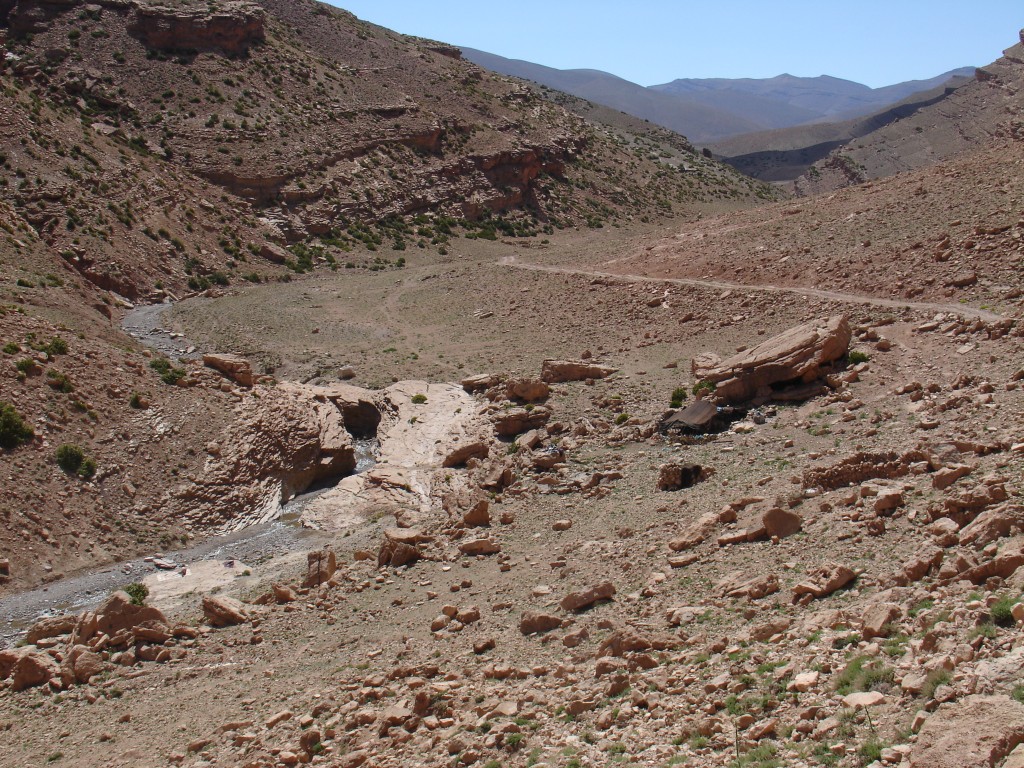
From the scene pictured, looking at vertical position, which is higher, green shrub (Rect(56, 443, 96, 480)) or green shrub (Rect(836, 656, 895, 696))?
green shrub (Rect(836, 656, 895, 696))

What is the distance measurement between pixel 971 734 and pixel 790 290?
2521 cm

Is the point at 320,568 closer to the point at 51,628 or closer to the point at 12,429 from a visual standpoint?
the point at 51,628

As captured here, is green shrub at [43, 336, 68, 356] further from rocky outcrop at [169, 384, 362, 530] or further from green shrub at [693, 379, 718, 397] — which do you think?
green shrub at [693, 379, 718, 397]

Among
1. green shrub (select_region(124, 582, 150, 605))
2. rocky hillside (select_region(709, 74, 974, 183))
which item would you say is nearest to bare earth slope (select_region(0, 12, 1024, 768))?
green shrub (select_region(124, 582, 150, 605))

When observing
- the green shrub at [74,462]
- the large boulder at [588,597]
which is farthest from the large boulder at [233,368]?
the large boulder at [588,597]

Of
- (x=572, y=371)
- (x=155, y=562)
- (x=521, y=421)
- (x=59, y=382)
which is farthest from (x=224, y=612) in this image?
(x=572, y=371)

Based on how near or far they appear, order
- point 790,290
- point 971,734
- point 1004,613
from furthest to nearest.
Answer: point 790,290
point 1004,613
point 971,734

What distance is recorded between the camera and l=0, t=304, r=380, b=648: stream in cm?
1942

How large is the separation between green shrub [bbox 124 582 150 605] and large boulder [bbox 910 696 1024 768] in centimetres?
1453

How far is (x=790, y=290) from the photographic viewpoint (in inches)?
1222

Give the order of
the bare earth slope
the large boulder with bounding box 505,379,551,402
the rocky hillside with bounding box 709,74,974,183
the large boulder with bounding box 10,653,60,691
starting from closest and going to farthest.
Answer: the bare earth slope
the large boulder with bounding box 10,653,60,691
the large boulder with bounding box 505,379,551,402
the rocky hillside with bounding box 709,74,974,183

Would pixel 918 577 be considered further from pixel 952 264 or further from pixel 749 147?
pixel 749 147

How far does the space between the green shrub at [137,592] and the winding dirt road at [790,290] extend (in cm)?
2041

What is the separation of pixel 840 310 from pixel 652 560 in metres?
15.4
